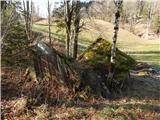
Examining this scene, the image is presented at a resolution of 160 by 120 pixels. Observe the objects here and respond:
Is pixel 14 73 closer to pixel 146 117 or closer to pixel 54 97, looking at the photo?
pixel 54 97

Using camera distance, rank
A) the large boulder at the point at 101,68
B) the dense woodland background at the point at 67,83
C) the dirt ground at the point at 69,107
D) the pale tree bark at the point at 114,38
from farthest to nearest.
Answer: the pale tree bark at the point at 114,38 < the large boulder at the point at 101,68 < the dense woodland background at the point at 67,83 < the dirt ground at the point at 69,107

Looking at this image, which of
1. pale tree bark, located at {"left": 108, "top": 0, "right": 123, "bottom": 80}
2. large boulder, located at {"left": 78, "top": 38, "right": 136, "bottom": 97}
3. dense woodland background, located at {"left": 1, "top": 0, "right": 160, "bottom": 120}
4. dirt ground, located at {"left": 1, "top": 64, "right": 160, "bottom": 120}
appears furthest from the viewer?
pale tree bark, located at {"left": 108, "top": 0, "right": 123, "bottom": 80}

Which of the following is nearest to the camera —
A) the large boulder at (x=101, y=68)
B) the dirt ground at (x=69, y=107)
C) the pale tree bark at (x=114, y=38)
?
the dirt ground at (x=69, y=107)

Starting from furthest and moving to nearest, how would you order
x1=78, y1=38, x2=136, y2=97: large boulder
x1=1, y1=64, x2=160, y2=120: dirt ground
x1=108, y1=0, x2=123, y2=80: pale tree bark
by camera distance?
x1=108, y1=0, x2=123, y2=80: pale tree bark, x1=78, y1=38, x2=136, y2=97: large boulder, x1=1, y1=64, x2=160, y2=120: dirt ground

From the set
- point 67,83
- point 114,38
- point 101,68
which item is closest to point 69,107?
point 67,83

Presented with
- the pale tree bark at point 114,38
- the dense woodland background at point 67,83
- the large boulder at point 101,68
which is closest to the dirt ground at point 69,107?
the dense woodland background at point 67,83

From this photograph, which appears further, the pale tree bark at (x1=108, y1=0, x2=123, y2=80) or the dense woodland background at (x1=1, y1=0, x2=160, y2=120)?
the pale tree bark at (x1=108, y1=0, x2=123, y2=80)

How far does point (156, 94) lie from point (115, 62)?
224 centimetres

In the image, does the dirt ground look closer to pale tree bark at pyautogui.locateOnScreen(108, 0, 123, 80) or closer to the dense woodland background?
the dense woodland background

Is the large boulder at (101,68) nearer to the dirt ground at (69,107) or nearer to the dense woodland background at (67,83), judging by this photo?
the dense woodland background at (67,83)

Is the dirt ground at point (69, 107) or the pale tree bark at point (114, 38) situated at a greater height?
the pale tree bark at point (114, 38)

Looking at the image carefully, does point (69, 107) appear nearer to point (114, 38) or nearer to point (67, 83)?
point (67, 83)

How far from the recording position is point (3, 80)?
885cm

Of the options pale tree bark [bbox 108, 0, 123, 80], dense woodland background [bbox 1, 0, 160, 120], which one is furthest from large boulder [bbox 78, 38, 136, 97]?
pale tree bark [bbox 108, 0, 123, 80]
